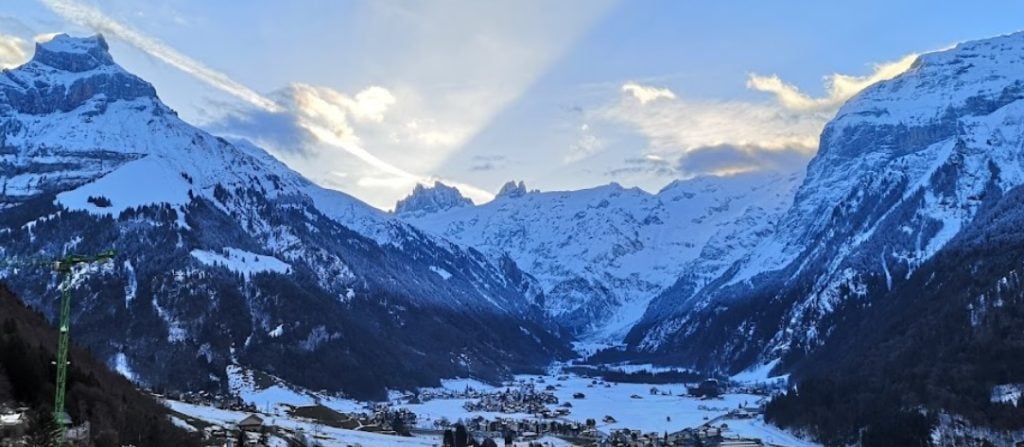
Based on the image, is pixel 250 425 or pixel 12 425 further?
pixel 250 425

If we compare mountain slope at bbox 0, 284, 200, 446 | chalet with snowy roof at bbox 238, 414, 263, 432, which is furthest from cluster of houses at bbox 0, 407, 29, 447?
chalet with snowy roof at bbox 238, 414, 263, 432

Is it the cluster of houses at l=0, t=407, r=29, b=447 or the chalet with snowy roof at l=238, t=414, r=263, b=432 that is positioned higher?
the cluster of houses at l=0, t=407, r=29, b=447

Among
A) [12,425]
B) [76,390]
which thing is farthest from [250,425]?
[12,425]

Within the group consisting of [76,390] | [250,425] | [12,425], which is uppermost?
[76,390]

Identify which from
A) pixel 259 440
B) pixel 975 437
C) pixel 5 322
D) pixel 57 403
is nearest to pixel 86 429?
pixel 57 403

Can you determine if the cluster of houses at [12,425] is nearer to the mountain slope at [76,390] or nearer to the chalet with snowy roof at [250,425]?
the mountain slope at [76,390]

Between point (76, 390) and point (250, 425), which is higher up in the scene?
point (76, 390)

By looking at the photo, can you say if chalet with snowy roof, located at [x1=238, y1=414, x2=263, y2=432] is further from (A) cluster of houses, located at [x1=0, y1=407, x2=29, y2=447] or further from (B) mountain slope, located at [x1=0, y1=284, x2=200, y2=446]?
(A) cluster of houses, located at [x1=0, y1=407, x2=29, y2=447]

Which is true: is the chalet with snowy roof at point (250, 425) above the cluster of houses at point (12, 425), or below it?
below

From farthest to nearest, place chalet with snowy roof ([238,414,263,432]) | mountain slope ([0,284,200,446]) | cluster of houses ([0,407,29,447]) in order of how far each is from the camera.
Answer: chalet with snowy roof ([238,414,263,432]) → mountain slope ([0,284,200,446]) → cluster of houses ([0,407,29,447])

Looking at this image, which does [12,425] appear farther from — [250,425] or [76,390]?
[250,425]

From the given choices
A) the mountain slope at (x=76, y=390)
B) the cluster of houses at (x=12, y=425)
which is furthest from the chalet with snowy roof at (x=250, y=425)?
the cluster of houses at (x=12, y=425)

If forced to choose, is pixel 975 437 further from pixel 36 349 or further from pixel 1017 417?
pixel 36 349

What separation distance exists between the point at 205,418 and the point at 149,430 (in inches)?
2118
